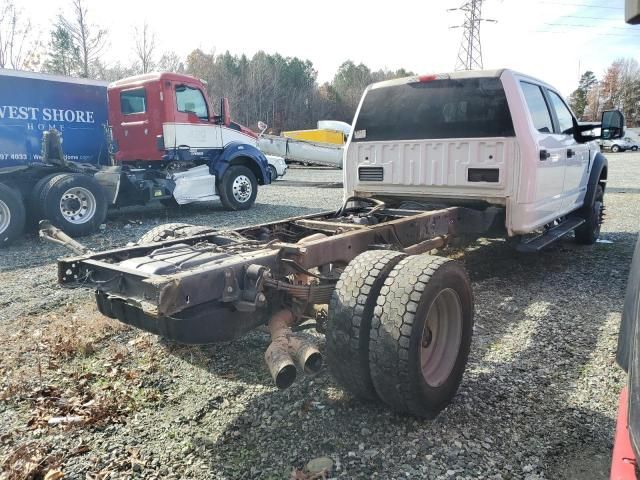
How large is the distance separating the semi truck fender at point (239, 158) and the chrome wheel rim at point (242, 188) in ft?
1.33

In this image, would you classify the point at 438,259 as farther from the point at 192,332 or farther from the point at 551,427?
the point at 192,332

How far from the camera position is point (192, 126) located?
10.9m

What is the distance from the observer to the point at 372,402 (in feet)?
9.86

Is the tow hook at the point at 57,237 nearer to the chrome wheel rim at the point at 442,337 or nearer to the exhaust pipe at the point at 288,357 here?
the exhaust pipe at the point at 288,357

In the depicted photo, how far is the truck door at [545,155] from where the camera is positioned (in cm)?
514

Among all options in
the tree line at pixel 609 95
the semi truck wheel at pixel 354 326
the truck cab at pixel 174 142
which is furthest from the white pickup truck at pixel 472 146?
the tree line at pixel 609 95

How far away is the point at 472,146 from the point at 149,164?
8.09 meters

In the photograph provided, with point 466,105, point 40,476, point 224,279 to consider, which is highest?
point 466,105

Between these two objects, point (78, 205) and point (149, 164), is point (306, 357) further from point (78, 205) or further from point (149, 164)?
point (149, 164)

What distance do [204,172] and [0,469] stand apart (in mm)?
9206

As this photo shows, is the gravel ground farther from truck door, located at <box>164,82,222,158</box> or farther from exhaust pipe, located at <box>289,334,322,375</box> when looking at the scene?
truck door, located at <box>164,82,222,158</box>

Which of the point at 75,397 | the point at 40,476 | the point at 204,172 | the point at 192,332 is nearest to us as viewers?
the point at 40,476

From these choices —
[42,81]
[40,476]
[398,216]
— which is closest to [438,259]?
[398,216]

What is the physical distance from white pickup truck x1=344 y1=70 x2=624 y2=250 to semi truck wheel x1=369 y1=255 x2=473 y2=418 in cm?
228
